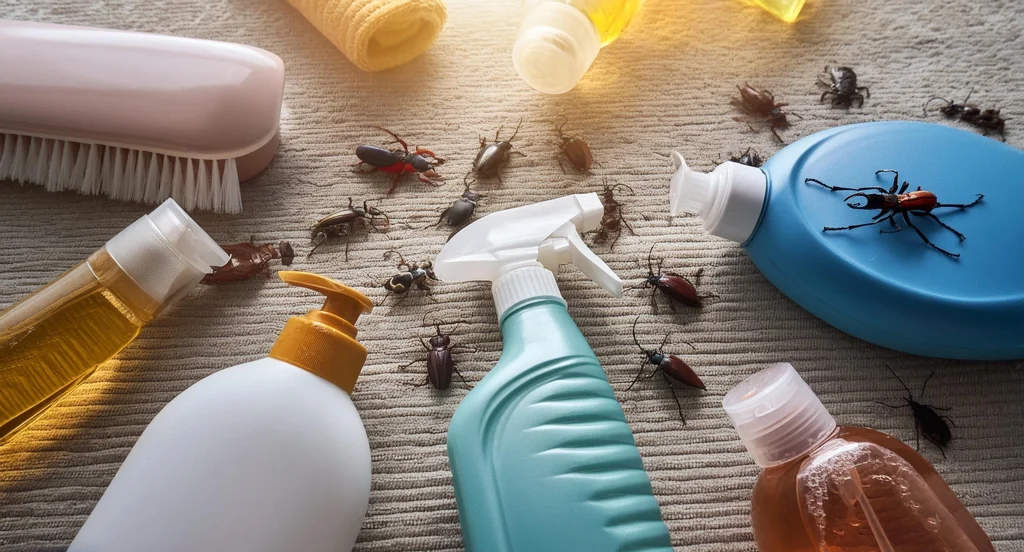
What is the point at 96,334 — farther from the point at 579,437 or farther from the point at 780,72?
the point at 780,72

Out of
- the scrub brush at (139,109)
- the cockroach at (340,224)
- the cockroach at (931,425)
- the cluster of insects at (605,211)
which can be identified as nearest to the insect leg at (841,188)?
the cluster of insects at (605,211)

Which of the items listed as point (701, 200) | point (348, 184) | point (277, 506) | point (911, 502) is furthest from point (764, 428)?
point (348, 184)

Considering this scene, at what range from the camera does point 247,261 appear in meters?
0.69

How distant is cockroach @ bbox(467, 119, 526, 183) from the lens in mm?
749

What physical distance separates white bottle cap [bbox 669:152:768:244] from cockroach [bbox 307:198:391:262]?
0.32 meters

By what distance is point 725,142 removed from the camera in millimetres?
785

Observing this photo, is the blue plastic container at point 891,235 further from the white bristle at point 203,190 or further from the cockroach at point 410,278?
the white bristle at point 203,190

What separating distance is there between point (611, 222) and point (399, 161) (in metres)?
0.25

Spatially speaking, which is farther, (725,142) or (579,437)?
(725,142)

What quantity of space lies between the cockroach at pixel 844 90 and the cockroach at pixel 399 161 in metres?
0.49

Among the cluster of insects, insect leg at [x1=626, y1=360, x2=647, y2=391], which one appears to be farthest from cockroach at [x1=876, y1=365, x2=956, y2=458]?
insect leg at [x1=626, y1=360, x2=647, y2=391]

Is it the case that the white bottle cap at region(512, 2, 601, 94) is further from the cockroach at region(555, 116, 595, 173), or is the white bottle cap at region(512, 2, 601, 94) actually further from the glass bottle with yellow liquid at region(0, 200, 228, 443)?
the glass bottle with yellow liquid at region(0, 200, 228, 443)

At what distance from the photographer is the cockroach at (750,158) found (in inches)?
29.7

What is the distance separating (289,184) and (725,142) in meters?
0.52
